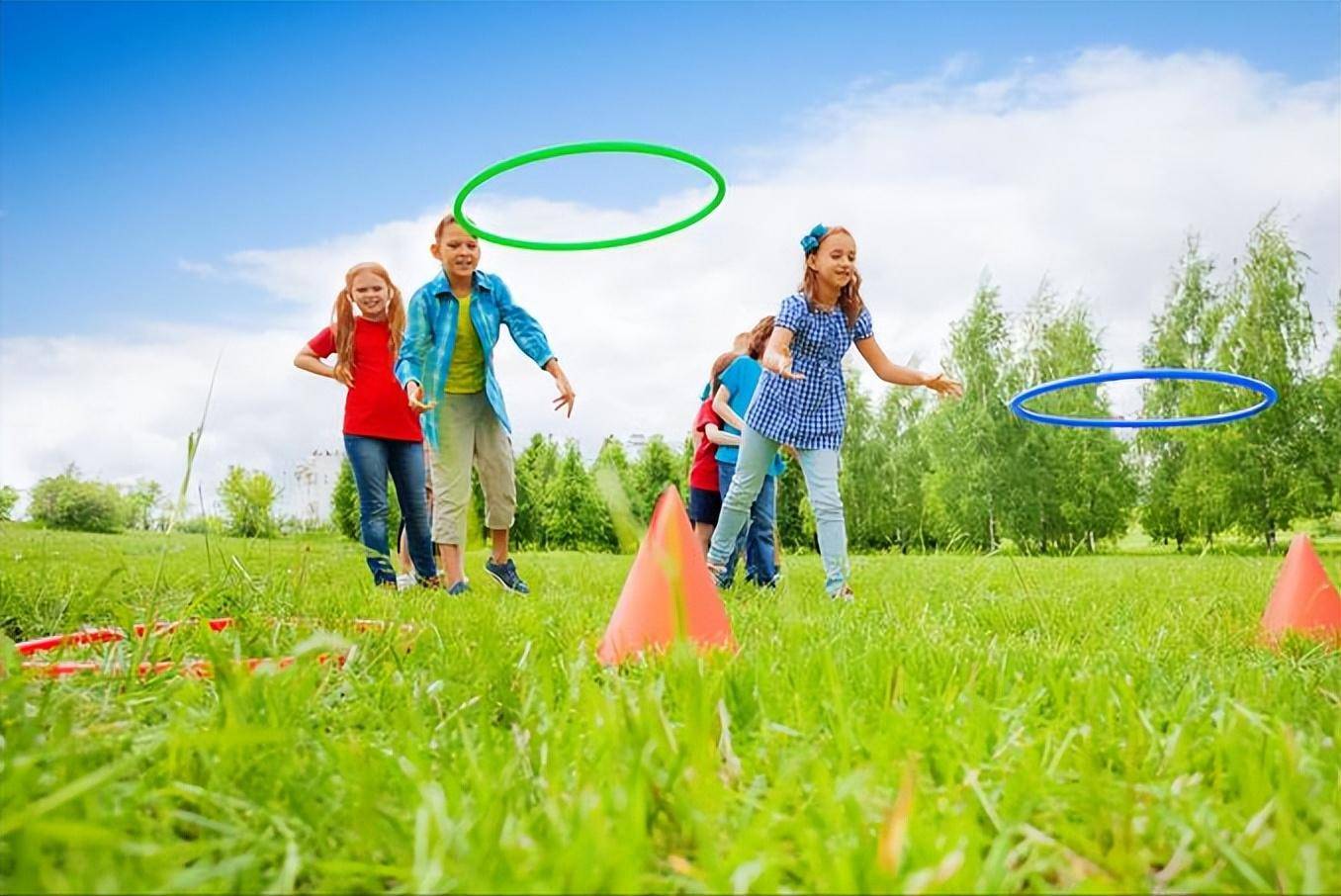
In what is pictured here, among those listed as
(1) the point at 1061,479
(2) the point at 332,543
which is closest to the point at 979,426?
(1) the point at 1061,479

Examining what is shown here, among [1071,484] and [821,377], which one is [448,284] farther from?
[1071,484]

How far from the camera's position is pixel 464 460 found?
17.7 ft

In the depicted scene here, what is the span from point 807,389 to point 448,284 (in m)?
1.93

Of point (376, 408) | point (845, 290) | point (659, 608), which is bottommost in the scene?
point (659, 608)

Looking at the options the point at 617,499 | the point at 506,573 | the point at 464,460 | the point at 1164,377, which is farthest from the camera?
the point at 1164,377

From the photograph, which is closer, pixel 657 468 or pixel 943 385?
pixel 943 385

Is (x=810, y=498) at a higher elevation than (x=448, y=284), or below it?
below

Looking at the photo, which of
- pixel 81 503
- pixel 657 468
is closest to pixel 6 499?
pixel 657 468

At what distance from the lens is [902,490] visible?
31.0 m

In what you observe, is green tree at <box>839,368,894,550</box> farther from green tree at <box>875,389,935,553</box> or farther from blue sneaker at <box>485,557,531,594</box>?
blue sneaker at <box>485,557,531,594</box>

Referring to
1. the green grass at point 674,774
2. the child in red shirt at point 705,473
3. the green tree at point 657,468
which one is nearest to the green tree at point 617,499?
the green grass at point 674,774

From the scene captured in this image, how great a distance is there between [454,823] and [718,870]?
31 centimetres

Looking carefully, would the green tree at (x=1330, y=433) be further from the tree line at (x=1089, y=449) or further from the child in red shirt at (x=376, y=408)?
the child in red shirt at (x=376, y=408)

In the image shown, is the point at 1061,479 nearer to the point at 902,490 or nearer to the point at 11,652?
the point at 902,490
